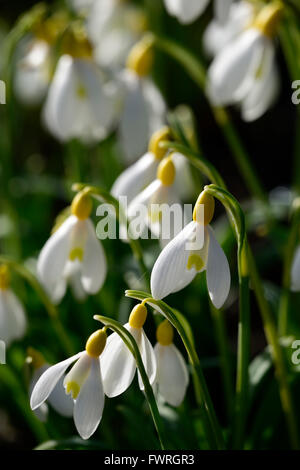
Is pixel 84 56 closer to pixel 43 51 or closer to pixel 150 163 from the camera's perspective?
pixel 43 51

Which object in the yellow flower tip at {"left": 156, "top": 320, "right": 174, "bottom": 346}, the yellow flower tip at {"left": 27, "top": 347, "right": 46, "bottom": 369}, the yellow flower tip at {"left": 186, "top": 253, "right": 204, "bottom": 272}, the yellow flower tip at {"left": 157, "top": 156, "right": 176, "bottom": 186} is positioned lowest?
the yellow flower tip at {"left": 27, "top": 347, "right": 46, "bottom": 369}

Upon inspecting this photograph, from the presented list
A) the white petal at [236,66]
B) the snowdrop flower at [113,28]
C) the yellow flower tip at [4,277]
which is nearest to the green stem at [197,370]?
the yellow flower tip at [4,277]

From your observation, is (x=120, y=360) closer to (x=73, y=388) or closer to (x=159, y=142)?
(x=73, y=388)

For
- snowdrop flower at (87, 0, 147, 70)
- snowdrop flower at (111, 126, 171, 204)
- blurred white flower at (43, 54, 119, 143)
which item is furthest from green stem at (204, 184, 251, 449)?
snowdrop flower at (87, 0, 147, 70)

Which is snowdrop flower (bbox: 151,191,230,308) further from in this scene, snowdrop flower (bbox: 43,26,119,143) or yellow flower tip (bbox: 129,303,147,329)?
snowdrop flower (bbox: 43,26,119,143)

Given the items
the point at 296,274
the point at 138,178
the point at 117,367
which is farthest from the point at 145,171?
the point at 117,367

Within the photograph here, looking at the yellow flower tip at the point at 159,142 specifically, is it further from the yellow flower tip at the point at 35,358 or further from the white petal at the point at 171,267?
the yellow flower tip at the point at 35,358

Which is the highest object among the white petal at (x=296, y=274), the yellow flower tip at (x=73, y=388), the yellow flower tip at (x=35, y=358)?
the white petal at (x=296, y=274)
